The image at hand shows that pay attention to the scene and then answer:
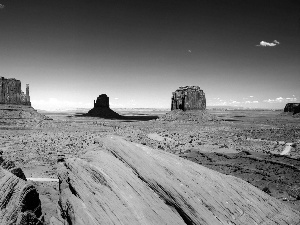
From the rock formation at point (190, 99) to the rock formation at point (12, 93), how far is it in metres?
60.5

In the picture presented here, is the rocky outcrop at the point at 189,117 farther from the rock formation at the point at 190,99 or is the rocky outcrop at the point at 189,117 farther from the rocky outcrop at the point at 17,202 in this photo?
the rocky outcrop at the point at 17,202

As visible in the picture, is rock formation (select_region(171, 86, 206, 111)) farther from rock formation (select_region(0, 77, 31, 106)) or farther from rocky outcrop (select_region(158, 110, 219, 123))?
rock formation (select_region(0, 77, 31, 106))

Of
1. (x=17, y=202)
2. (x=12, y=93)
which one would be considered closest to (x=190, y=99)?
(x=12, y=93)

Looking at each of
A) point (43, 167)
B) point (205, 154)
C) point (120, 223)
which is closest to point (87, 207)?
point (120, 223)

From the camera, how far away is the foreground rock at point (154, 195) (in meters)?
6.07

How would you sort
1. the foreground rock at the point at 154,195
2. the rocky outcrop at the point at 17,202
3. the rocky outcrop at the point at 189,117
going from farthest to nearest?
the rocky outcrop at the point at 189,117, the rocky outcrop at the point at 17,202, the foreground rock at the point at 154,195

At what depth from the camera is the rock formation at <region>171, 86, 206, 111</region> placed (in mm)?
Answer: 91562

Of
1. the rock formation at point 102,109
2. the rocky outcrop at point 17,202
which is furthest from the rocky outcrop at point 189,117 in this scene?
the rocky outcrop at point 17,202

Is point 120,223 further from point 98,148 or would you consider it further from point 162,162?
point 98,148

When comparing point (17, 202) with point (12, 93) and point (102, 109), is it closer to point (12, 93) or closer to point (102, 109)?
point (12, 93)

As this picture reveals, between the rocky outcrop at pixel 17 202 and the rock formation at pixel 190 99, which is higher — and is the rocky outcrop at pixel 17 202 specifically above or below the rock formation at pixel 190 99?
below

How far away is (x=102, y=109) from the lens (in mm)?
136875

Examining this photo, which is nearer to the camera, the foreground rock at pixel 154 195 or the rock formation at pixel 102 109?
the foreground rock at pixel 154 195

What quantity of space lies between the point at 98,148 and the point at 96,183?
2.40m
